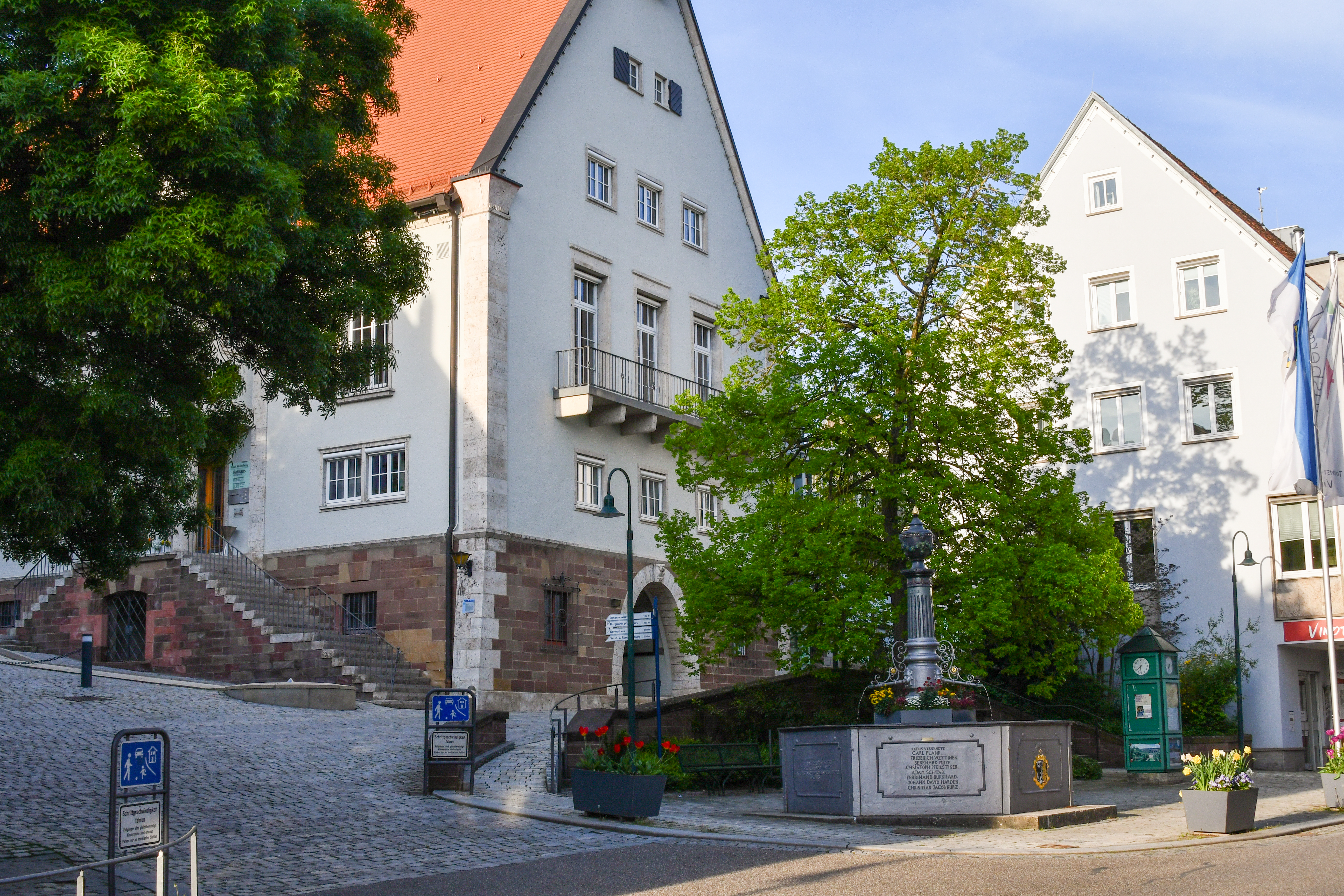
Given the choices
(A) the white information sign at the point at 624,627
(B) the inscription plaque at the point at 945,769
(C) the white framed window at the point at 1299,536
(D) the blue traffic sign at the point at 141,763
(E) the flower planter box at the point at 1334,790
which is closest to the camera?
(D) the blue traffic sign at the point at 141,763

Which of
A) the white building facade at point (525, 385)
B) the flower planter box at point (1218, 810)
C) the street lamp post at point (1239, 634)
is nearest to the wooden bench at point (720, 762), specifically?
the flower planter box at point (1218, 810)

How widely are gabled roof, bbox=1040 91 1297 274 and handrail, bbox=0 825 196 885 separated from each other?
93.7 feet

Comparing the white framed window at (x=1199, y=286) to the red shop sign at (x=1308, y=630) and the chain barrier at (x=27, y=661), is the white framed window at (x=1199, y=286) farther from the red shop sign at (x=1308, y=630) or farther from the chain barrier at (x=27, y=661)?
the chain barrier at (x=27, y=661)

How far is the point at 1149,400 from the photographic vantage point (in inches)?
1267

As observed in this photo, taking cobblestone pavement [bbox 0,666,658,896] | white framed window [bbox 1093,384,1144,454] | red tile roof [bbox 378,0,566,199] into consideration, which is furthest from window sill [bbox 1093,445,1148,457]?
cobblestone pavement [bbox 0,666,658,896]

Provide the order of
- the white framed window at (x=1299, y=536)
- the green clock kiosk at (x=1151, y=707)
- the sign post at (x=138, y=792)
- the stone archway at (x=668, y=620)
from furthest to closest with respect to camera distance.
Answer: the stone archway at (x=668, y=620) → the white framed window at (x=1299, y=536) → the green clock kiosk at (x=1151, y=707) → the sign post at (x=138, y=792)

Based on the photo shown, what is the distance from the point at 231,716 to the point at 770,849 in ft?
37.0

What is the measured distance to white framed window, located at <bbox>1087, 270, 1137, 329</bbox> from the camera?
108 feet

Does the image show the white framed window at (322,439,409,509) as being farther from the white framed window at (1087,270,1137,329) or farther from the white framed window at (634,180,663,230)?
the white framed window at (1087,270,1137,329)

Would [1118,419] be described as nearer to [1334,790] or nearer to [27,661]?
[1334,790]

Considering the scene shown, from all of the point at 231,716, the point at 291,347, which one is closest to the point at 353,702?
the point at 231,716

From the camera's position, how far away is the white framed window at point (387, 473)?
92.7 feet

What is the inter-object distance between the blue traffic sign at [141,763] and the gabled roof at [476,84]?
19.2 m

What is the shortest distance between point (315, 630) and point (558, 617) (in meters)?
4.76
